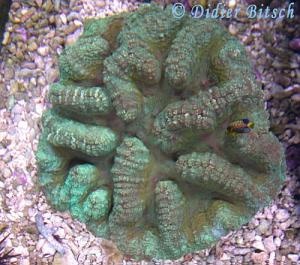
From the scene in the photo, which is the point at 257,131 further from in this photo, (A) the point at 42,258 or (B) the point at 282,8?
(A) the point at 42,258

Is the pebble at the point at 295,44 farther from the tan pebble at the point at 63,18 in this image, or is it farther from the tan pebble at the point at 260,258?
the tan pebble at the point at 63,18

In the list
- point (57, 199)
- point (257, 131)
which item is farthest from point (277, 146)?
point (57, 199)

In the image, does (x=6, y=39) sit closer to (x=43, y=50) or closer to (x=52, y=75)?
(x=43, y=50)

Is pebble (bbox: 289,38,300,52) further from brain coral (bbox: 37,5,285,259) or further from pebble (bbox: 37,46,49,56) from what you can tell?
pebble (bbox: 37,46,49,56)

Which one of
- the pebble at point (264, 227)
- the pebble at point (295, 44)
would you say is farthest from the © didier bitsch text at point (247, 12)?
the pebble at point (264, 227)
